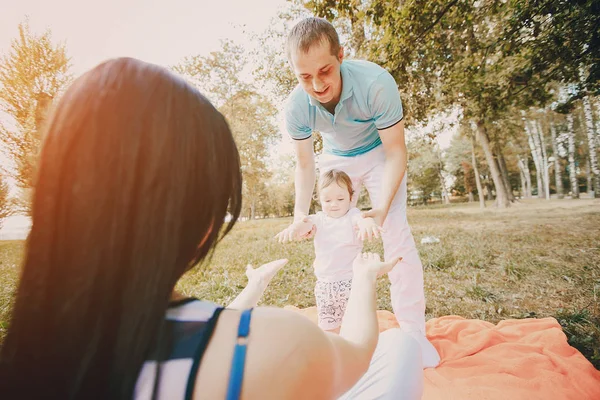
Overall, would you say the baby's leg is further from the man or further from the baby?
the man

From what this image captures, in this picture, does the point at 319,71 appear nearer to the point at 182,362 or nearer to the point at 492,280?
the point at 182,362

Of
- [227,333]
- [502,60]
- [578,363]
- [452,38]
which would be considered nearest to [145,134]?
[227,333]

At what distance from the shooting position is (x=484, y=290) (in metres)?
4.05

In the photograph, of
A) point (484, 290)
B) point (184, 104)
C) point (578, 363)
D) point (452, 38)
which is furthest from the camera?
point (452, 38)

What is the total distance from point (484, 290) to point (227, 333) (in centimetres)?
424

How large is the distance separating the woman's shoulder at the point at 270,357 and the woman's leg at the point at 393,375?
1.90 ft

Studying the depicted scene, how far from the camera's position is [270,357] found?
2.43ft

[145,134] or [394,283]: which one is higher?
[145,134]

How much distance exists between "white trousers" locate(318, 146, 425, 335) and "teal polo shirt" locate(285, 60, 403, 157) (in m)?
0.12

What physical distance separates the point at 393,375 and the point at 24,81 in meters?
20.5

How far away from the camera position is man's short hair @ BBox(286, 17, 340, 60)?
7.62 ft

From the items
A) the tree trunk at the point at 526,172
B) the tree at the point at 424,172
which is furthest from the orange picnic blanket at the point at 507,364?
the tree trunk at the point at 526,172

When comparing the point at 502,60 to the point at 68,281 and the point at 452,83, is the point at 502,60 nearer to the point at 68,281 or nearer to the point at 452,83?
the point at 452,83

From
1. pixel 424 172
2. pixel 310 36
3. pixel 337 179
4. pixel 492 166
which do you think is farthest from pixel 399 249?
Answer: pixel 424 172
